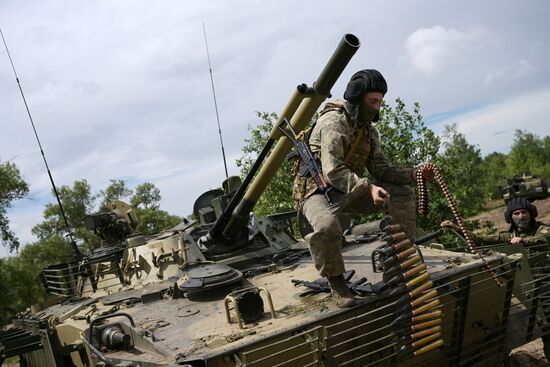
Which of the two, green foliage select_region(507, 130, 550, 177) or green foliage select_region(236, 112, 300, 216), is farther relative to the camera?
green foliage select_region(507, 130, 550, 177)

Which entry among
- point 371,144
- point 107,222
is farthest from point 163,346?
point 107,222

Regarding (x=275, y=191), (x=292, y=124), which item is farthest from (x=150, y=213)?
(x=292, y=124)

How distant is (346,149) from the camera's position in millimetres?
4715

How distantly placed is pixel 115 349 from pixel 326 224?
191cm

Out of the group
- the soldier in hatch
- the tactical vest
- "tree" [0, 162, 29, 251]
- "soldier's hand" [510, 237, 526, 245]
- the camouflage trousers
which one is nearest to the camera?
the camouflage trousers

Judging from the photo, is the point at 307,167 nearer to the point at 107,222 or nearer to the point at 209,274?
the point at 209,274

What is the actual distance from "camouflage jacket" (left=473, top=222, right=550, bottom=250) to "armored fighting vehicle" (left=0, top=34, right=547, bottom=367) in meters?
0.31

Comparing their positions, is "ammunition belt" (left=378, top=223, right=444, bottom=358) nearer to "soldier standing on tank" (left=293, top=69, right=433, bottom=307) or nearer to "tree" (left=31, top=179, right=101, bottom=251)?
"soldier standing on tank" (left=293, top=69, right=433, bottom=307)

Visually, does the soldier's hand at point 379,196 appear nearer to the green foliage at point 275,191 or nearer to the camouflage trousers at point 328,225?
the camouflage trousers at point 328,225

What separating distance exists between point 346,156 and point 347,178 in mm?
661

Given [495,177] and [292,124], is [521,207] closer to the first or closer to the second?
[292,124]

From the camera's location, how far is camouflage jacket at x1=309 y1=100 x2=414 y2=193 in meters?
4.31

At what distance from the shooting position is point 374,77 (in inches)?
183

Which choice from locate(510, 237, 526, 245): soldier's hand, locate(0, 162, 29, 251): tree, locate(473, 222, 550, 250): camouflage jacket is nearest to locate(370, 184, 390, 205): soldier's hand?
locate(473, 222, 550, 250): camouflage jacket
